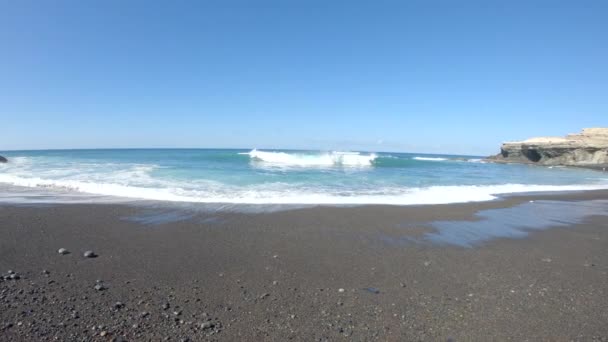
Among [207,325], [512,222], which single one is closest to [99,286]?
[207,325]

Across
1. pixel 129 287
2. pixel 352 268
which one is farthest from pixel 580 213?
pixel 129 287

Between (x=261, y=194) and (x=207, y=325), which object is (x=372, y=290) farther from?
(x=261, y=194)

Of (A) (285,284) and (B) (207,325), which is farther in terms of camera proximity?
(A) (285,284)

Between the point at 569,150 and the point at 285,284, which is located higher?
the point at 569,150

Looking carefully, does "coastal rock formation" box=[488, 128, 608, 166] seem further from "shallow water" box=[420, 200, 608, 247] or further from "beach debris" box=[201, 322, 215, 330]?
"beach debris" box=[201, 322, 215, 330]

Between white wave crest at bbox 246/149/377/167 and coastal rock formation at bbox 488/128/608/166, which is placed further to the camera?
coastal rock formation at bbox 488/128/608/166

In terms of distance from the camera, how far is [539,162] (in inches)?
2055

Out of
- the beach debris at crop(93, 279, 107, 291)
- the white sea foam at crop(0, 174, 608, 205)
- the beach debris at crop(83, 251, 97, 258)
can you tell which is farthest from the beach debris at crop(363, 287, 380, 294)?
the white sea foam at crop(0, 174, 608, 205)

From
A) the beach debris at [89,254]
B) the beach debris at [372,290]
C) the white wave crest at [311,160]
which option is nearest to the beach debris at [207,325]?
the beach debris at [372,290]

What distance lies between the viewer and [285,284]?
3.92 m

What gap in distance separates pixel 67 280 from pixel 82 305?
88 cm

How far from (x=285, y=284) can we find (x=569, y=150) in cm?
6162

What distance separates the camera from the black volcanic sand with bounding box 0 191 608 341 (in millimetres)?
2920

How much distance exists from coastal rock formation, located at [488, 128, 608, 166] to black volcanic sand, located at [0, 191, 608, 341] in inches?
2109
